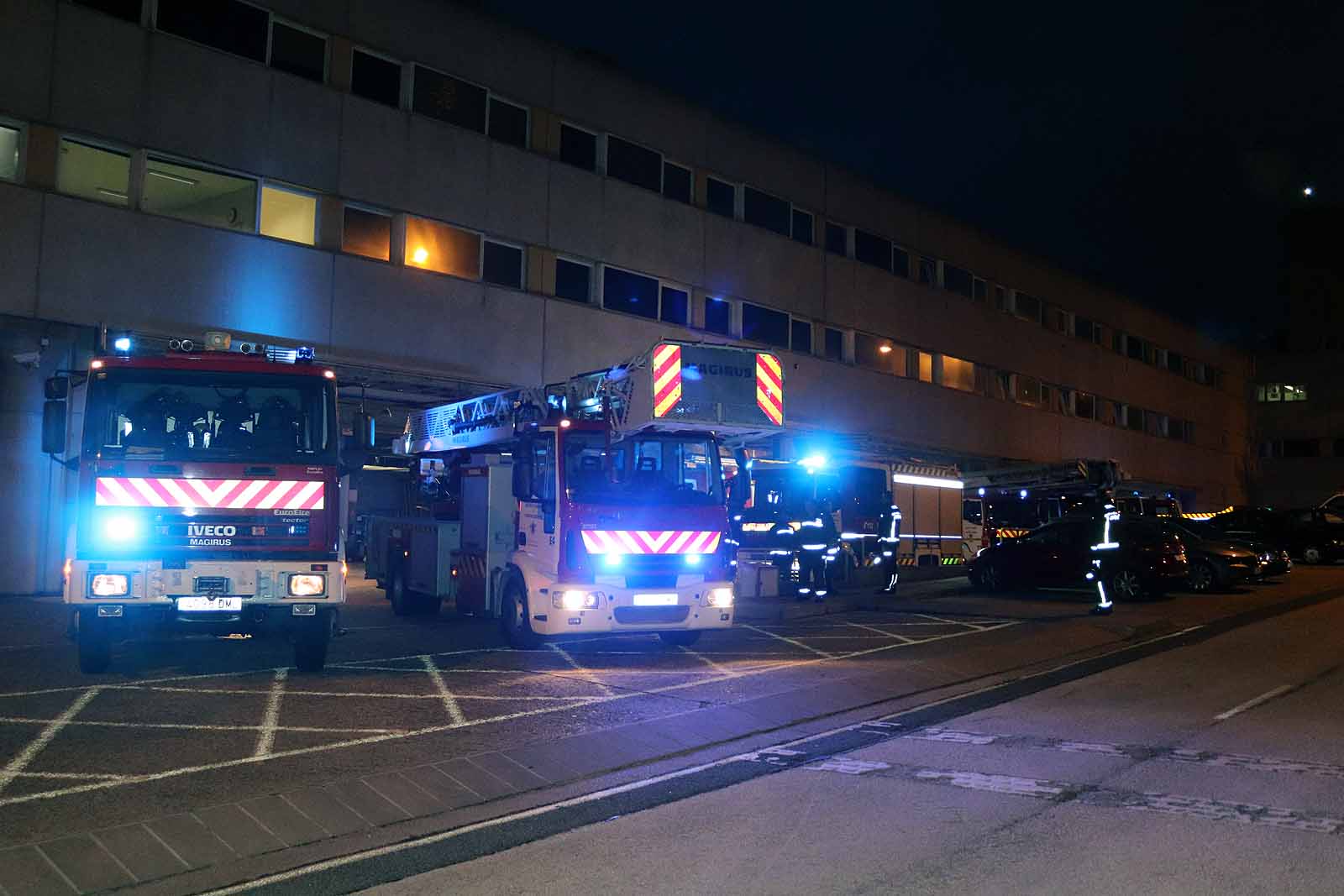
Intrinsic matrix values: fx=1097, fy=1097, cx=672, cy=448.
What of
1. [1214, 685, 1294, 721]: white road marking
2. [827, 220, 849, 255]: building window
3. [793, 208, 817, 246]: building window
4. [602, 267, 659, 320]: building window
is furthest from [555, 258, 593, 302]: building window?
[1214, 685, 1294, 721]: white road marking

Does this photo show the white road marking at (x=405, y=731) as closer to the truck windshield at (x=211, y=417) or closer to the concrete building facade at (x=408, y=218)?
the truck windshield at (x=211, y=417)

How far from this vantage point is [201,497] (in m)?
9.98

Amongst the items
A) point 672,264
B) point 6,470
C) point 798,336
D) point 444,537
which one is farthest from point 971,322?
point 6,470

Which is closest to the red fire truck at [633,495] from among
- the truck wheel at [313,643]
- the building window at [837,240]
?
the truck wheel at [313,643]

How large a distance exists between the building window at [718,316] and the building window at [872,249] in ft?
21.7

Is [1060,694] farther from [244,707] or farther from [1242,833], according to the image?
[244,707]

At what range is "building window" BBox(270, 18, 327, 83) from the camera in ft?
65.4

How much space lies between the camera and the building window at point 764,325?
29.2m

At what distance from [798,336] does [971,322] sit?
33.5 feet

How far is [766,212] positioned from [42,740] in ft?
81.8

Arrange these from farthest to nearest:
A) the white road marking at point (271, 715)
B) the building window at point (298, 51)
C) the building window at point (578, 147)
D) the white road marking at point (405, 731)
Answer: the building window at point (578, 147) < the building window at point (298, 51) < the white road marking at point (271, 715) < the white road marking at point (405, 731)

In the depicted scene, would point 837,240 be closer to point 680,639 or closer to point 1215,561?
point 1215,561

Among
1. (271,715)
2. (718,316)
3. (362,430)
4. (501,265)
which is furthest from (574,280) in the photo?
(271,715)

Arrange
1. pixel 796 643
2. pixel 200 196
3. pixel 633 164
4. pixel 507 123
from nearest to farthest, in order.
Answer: pixel 796 643 → pixel 200 196 → pixel 507 123 → pixel 633 164
